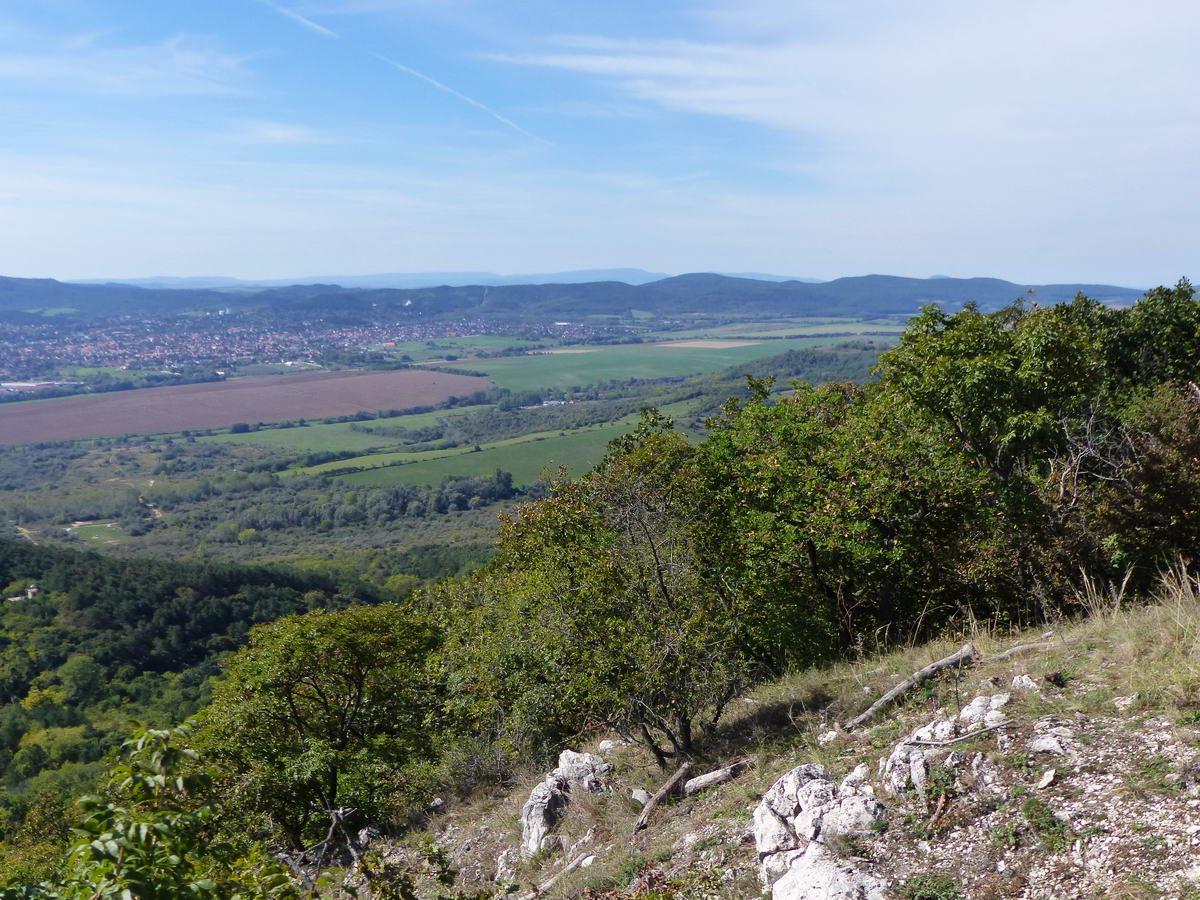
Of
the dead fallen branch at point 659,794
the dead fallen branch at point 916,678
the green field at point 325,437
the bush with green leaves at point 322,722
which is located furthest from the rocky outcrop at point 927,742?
the green field at point 325,437

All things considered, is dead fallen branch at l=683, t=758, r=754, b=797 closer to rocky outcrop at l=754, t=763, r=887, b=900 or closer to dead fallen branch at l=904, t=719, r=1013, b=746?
rocky outcrop at l=754, t=763, r=887, b=900

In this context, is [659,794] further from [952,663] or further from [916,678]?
[952,663]

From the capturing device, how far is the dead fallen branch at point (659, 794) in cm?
855

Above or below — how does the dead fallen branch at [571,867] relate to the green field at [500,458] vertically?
above

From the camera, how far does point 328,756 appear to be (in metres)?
14.9

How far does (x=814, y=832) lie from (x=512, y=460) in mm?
146644

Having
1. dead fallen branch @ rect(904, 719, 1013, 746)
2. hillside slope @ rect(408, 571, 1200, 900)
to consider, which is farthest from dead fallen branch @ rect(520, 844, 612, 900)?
dead fallen branch @ rect(904, 719, 1013, 746)

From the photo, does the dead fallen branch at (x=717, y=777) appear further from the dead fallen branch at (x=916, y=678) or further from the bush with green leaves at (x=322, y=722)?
the bush with green leaves at (x=322, y=722)

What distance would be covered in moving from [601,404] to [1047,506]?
187 meters

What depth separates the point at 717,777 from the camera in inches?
346

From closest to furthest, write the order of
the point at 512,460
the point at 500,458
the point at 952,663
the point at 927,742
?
the point at 927,742, the point at 952,663, the point at 512,460, the point at 500,458

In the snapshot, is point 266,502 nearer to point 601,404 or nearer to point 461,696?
point 601,404

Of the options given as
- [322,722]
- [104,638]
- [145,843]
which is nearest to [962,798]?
[145,843]

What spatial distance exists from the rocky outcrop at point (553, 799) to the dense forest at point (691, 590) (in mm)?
684
